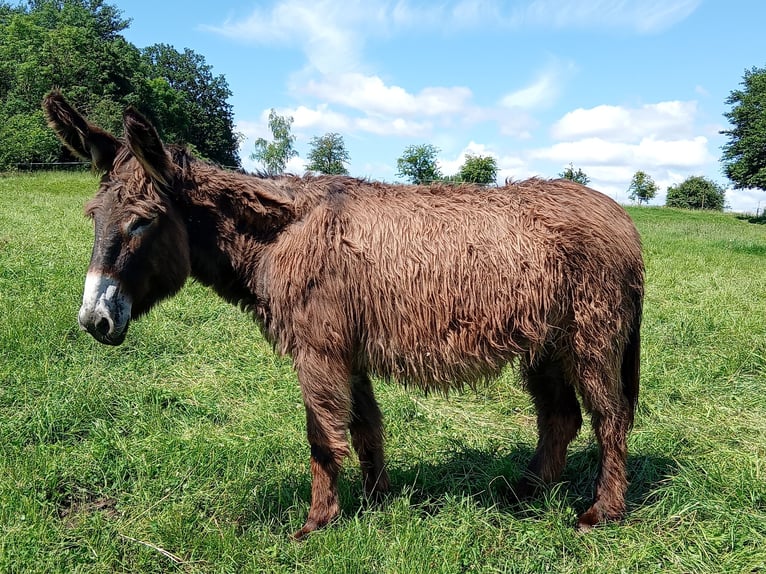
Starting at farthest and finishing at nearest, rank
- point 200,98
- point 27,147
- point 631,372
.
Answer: point 200,98 < point 27,147 < point 631,372

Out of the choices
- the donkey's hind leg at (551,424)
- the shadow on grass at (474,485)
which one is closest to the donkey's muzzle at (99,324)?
the shadow on grass at (474,485)

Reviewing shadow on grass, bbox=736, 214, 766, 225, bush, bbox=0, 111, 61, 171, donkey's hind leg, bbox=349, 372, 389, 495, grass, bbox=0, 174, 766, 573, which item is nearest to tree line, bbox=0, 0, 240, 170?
bush, bbox=0, 111, 61, 171

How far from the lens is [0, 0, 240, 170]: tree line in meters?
35.3

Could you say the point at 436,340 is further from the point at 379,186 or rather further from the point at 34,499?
the point at 34,499

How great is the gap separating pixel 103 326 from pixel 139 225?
1.94 feet

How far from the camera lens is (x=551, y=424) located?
3.91 meters

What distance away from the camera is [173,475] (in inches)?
149

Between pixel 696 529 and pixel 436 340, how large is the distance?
195cm

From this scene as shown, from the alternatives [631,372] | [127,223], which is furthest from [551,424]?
[127,223]

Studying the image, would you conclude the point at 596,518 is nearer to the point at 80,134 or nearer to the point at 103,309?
the point at 103,309

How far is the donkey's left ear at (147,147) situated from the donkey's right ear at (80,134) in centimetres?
24

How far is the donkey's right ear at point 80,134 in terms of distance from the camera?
2983 mm

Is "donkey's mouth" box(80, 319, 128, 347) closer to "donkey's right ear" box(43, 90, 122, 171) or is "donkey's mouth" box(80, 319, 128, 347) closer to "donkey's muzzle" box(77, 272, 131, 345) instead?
"donkey's muzzle" box(77, 272, 131, 345)

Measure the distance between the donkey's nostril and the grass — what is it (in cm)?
129
